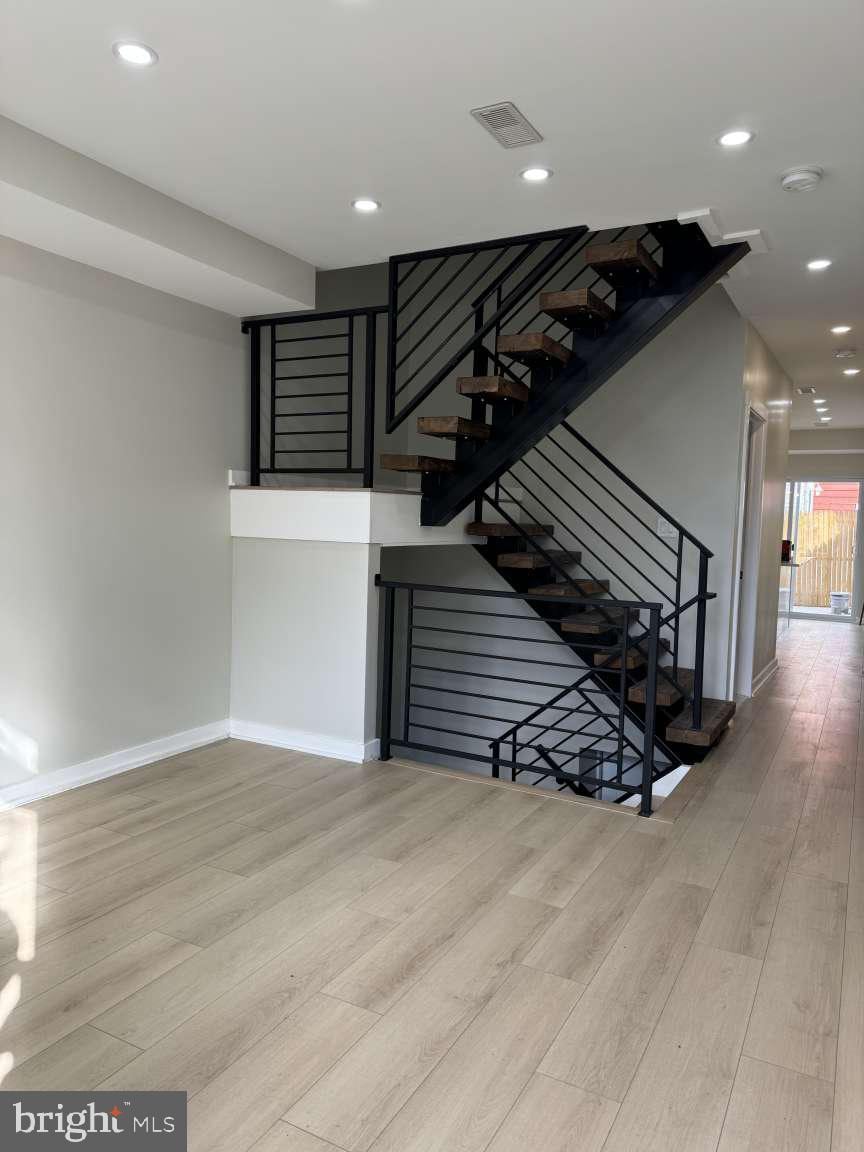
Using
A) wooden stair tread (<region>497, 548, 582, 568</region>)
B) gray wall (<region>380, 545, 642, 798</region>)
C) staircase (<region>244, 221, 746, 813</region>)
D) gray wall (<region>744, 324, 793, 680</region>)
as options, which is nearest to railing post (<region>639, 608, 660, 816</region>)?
staircase (<region>244, 221, 746, 813</region>)

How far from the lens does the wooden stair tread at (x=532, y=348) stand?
3.91 meters

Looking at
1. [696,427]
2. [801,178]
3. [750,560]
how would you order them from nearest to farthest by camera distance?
[801,178] < [696,427] < [750,560]

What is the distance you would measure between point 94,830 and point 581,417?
401cm

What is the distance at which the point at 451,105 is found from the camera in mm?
2699

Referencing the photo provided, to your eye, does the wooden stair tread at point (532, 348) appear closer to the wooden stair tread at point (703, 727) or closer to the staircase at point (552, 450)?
the staircase at point (552, 450)

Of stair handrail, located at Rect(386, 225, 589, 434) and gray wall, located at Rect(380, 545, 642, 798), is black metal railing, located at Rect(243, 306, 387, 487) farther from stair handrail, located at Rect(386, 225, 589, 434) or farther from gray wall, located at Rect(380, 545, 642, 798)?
gray wall, located at Rect(380, 545, 642, 798)

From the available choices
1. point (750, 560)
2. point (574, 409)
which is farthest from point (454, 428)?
point (750, 560)

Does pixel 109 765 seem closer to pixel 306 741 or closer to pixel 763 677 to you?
pixel 306 741

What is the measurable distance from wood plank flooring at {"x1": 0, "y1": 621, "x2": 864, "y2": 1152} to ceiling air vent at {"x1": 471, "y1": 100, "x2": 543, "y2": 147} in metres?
2.64

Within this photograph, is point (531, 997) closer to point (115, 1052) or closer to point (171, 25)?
point (115, 1052)

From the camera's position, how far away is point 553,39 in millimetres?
2316

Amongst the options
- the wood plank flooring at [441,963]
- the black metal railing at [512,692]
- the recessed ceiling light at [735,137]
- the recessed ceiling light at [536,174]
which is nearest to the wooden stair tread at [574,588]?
the black metal railing at [512,692]

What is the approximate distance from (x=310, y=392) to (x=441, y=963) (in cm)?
397

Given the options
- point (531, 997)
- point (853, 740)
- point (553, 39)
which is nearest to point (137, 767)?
point (531, 997)
